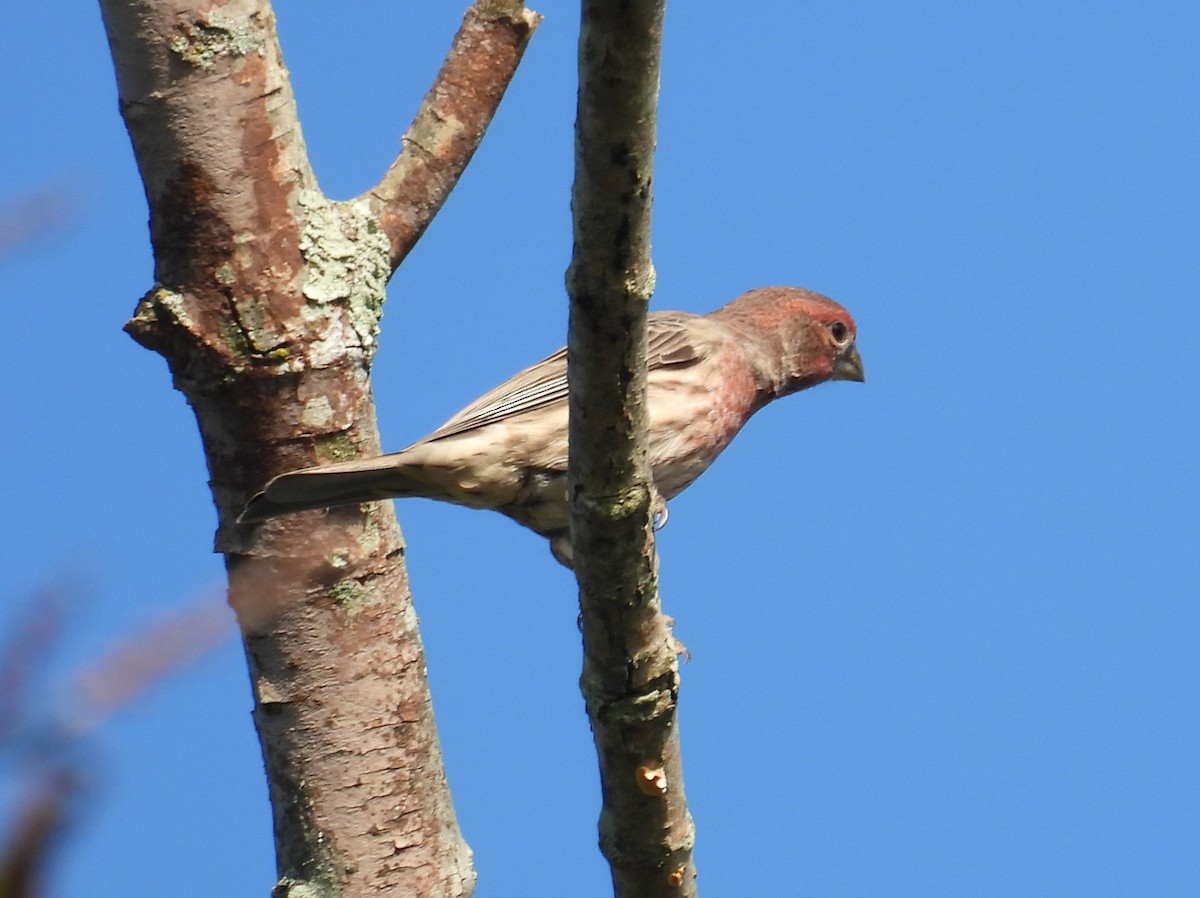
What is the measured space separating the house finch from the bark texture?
8cm

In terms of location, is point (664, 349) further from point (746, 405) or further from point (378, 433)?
point (378, 433)

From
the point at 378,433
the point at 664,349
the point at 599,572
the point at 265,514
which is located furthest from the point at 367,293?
the point at 664,349

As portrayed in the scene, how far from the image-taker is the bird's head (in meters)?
6.66

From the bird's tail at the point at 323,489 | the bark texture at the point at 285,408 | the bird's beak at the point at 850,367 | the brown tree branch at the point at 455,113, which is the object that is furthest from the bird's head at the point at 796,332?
the bark texture at the point at 285,408

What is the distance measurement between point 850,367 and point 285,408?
4043 millimetres

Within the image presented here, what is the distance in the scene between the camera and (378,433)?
404 centimetres

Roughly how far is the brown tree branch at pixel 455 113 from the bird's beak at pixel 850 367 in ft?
9.01

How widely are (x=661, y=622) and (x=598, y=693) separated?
21 cm

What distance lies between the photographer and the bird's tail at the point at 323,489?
12.2ft

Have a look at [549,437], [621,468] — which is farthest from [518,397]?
[621,468]

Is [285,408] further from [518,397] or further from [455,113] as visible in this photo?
[455,113]

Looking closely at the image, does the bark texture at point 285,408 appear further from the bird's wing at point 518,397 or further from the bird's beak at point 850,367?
the bird's beak at point 850,367

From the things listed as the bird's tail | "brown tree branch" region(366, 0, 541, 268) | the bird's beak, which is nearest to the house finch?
the bird's tail

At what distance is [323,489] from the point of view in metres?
3.81
